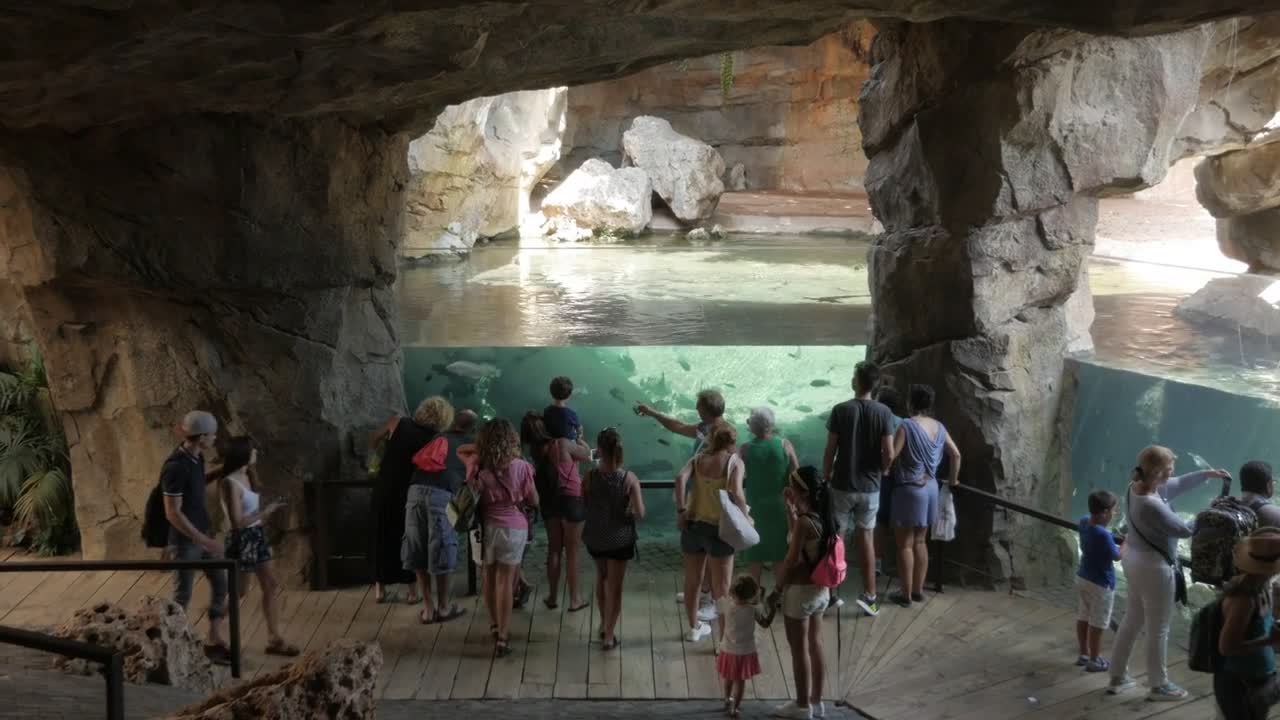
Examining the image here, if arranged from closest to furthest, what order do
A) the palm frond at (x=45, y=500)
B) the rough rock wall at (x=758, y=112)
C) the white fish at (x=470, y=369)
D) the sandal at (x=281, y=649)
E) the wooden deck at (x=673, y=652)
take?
the wooden deck at (x=673, y=652) → the sandal at (x=281, y=649) → the palm frond at (x=45, y=500) → the white fish at (x=470, y=369) → the rough rock wall at (x=758, y=112)

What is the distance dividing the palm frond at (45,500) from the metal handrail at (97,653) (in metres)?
5.10

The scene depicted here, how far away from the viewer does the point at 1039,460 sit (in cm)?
821

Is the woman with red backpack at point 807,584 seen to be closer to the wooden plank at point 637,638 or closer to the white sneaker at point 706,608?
the wooden plank at point 637,638

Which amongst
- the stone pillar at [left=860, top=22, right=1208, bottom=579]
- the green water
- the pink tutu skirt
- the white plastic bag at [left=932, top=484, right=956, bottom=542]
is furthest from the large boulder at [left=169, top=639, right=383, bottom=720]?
the green water

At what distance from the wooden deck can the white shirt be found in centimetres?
65

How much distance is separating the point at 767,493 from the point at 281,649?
298 cm

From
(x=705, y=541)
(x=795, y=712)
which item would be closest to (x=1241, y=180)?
(x=705, y=541)

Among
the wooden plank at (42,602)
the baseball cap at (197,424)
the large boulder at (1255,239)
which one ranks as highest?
the large boulder at (1255,239)

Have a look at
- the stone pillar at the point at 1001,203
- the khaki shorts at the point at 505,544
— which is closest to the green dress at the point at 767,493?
the khaki shorts at the point at 505,544

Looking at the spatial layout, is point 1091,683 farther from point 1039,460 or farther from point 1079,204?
point 1079,204

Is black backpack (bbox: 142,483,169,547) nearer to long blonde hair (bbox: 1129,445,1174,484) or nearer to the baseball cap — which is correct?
the baseball cap

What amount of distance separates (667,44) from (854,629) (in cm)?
386

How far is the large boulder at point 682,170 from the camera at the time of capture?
24.8 metres

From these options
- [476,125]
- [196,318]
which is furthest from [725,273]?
[196,318]
